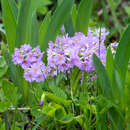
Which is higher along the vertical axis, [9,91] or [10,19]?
[10,19]

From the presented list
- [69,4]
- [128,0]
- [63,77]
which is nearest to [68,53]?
[63,77]

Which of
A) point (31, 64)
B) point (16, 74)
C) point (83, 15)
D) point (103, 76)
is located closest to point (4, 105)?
point (31, 64)

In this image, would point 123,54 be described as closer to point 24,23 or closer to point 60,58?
point 60,58

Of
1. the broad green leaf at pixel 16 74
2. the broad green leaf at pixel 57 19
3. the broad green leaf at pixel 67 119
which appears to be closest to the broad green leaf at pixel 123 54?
the broad green leaf at pixel 67 119

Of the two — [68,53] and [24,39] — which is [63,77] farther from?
[24,39]

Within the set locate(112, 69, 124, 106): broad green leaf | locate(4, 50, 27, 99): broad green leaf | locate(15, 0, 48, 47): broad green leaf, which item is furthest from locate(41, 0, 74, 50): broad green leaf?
locate(112, 69, 124, 106): broad green leaf

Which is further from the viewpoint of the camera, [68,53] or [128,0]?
[128,0]

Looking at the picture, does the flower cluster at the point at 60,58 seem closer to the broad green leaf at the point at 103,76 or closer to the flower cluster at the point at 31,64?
the flower cluster at the point at 31,64
